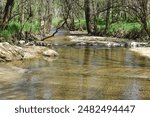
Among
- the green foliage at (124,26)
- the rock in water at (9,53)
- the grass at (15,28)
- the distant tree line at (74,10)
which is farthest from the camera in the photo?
the green foliage at (124,26)

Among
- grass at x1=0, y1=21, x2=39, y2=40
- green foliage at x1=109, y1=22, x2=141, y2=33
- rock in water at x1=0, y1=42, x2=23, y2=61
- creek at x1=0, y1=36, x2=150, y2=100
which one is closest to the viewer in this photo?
creek at x1=0, y1=36, x2=150, y2=100

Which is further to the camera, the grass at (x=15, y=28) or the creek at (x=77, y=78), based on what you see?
the grass at (x=15, y=28)

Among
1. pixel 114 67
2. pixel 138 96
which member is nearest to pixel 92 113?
pixel 138 96

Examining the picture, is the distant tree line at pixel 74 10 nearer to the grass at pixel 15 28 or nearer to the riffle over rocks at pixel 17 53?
the grass at pixel 15 28

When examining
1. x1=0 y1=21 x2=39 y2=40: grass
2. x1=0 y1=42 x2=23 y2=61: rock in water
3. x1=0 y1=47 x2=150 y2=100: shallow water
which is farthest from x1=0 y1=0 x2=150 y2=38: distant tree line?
x1=0 y1=42 x2=23 y2=61: rock in water

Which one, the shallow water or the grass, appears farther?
the grass

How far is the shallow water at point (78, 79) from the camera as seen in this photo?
12102 mm

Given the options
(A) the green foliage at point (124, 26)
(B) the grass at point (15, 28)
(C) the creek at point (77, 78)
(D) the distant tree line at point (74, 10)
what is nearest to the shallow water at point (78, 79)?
(C) the creek at point (77, 78)

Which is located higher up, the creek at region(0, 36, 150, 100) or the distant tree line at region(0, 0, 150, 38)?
the distant tree line at region(0, 0, 150, 38)

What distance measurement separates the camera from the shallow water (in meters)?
12.1

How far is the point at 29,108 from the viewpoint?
28.2ft

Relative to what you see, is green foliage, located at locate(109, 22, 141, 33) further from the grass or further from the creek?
the creek

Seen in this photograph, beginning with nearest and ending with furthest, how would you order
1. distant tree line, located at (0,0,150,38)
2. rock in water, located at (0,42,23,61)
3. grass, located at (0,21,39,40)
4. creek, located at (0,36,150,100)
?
creek, located at (0,36,150,100), rock in water, located at (0,42,23,61), grass, located at (0,21,39,40), distant tree line, located at (0,0,150,38)

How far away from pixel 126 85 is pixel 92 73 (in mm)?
2583
